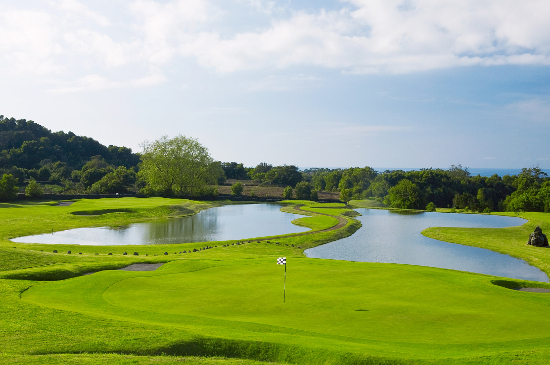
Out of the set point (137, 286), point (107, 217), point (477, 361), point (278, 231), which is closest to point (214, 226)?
point (278, 231)

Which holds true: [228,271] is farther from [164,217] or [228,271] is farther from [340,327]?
[164,217]

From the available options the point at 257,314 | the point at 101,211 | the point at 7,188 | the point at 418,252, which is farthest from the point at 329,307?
the point at 7,188

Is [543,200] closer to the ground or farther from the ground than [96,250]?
farther from the ground

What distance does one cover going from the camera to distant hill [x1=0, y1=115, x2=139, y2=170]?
116312mm

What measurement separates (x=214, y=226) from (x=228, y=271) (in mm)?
33124

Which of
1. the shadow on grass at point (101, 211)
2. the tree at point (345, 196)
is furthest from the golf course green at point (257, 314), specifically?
the tree at point (345, 196)

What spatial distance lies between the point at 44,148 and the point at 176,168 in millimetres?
60309

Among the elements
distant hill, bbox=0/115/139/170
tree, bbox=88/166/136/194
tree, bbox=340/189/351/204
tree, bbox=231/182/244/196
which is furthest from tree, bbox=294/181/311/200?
distant hill, bbox=0/115/139/170

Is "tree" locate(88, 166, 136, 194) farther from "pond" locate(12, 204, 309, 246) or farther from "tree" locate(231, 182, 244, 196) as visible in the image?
"pond" locate(12, 204, 309, 246)

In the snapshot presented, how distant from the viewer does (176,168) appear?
303 feet

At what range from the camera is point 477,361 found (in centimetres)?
1116

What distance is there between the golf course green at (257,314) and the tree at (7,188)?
51903 mm

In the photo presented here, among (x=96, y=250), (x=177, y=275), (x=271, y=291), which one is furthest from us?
(x=96, y=250)

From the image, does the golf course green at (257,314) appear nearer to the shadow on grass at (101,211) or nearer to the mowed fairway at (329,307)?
the mowed fairway at (329,307)
